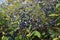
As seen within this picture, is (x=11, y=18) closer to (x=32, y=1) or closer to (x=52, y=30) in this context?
(x=32, y=1)

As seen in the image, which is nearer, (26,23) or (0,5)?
(26,23)

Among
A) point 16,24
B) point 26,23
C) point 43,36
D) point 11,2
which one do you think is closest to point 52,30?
point 43,36

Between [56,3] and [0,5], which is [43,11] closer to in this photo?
[56,3]

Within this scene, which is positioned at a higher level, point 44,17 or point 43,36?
point 44,17

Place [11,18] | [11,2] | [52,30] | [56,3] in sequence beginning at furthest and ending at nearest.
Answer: [11,2] < [11,18] < [56,3] < [52,30]

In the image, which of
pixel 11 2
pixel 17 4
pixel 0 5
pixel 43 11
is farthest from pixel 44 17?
pixel 0 5

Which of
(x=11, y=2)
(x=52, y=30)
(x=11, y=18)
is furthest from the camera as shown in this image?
(x=11, y=2)
